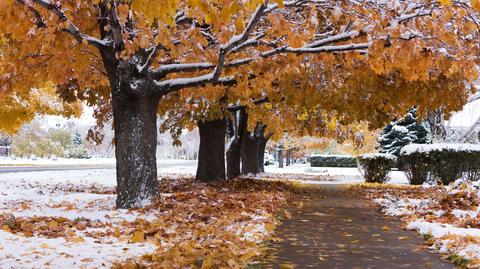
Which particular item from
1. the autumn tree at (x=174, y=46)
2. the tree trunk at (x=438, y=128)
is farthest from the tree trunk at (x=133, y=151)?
the tree trunk at (x=438, y=128)

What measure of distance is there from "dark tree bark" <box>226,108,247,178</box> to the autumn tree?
39.2 ft

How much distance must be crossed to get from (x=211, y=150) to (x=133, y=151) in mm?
7880

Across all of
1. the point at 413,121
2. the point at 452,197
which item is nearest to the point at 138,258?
the point at 452,197

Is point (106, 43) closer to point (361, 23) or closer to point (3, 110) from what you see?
point (361, 23)

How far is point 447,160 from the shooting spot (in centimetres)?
2150

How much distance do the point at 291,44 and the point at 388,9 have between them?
6.28 ft

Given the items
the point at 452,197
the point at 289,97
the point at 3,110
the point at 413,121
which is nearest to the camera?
the point at 452,197

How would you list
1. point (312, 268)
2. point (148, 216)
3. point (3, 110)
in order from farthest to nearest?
point (3, 110), point (148, 216), point (312, 268)

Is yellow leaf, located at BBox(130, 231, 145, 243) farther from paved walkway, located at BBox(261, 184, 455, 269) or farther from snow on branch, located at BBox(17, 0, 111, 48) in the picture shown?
snow on branch, located at BBox(17, 0, 111, 48)

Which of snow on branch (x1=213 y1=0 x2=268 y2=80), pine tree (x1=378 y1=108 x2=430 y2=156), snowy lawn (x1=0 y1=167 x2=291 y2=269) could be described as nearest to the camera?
snowy lawn (x1=0 y1=167 x2=291 y2=269)

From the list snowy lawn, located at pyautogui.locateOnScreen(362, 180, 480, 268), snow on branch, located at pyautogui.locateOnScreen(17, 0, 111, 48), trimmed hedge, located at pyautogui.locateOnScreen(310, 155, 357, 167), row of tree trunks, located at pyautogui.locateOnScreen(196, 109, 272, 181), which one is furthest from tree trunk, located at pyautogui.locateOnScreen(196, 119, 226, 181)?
trimmed hedge, located at pyautogui.locateOnScreen(310, 155, 357, 167)

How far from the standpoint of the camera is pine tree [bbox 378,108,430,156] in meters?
45.0

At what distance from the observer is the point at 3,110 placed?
22.2 m

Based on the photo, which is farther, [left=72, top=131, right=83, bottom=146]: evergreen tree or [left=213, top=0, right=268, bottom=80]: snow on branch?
[left=72, top=131, right=83, bottom=146]: evergreen tree
